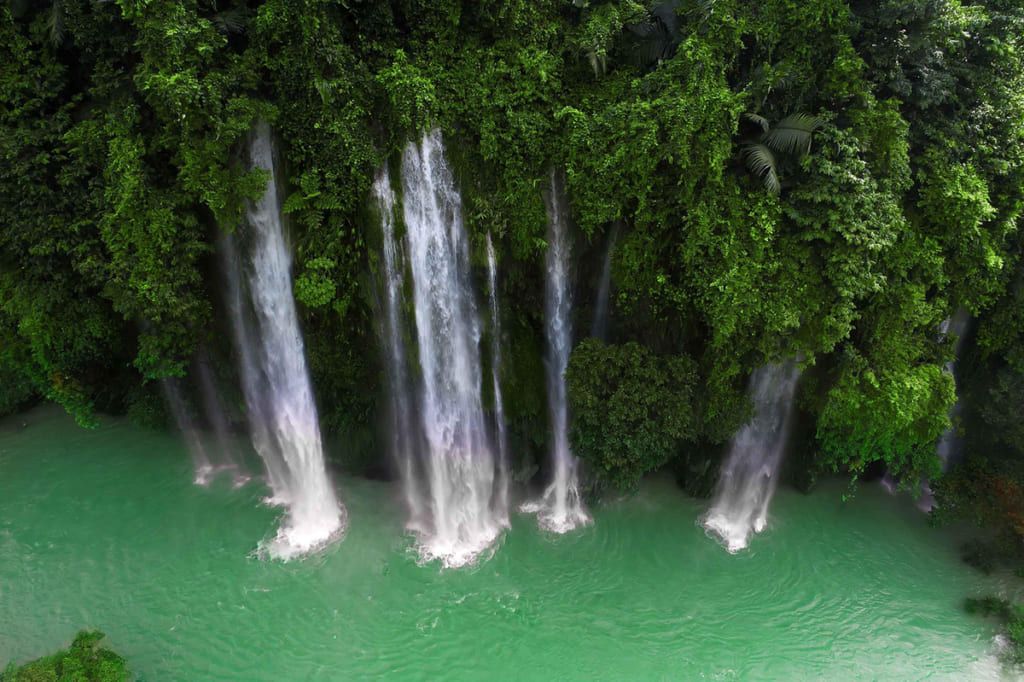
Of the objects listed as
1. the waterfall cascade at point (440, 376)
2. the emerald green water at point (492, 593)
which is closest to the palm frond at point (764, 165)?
the waterfall cascade at point (440, 376)

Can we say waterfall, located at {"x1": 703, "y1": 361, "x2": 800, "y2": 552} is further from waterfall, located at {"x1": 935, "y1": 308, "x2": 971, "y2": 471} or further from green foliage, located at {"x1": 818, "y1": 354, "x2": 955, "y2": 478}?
waterfall, located at {"x1": 935, "y1": 308, "x2": 971, "y2": 471}

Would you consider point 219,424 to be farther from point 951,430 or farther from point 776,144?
point 951,430

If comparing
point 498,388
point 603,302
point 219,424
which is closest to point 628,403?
point 603,302

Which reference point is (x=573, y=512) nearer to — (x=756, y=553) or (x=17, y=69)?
(x=756, y=553)

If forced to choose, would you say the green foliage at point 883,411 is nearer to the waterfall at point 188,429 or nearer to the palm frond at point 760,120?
the palm frond at point 760,120

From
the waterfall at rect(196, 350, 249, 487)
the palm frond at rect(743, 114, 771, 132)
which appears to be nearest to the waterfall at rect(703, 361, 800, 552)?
the palm frond at rect(743, 114, 771, 132)

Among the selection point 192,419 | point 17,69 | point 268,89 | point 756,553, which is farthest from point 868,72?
point 192,419
